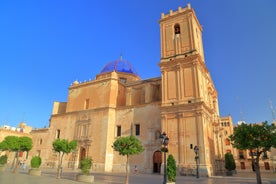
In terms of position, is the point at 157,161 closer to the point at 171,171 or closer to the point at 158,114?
the point at 158,114

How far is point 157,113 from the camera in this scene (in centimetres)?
2491

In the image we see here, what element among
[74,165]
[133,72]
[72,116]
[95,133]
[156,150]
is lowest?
[74,165]

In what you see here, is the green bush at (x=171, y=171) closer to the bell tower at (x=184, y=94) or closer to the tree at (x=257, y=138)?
the tree at (x=257, y=138)

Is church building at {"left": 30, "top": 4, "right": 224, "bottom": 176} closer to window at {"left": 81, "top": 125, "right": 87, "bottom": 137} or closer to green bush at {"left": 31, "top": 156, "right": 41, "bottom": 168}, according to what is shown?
window at {"left": 81, "top": 125, "right": 87, "bottom": 137}

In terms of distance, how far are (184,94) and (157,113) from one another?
4036 mm

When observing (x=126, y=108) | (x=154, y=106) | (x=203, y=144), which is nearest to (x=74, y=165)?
(x=126, y=108)

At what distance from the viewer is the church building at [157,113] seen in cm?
2164

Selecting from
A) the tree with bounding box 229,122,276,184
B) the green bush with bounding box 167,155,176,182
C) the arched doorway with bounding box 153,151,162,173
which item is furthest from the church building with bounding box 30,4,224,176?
the green bush with bounding box 167,155,176,182

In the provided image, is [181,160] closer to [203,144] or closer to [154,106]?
[203,144]

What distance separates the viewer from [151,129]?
24766 mm

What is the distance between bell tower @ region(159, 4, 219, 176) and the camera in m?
20.8

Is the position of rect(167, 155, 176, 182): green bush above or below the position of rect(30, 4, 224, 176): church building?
below

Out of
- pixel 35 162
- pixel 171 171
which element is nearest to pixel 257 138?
pixel 171 171

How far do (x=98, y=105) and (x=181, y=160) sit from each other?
14.1 m
